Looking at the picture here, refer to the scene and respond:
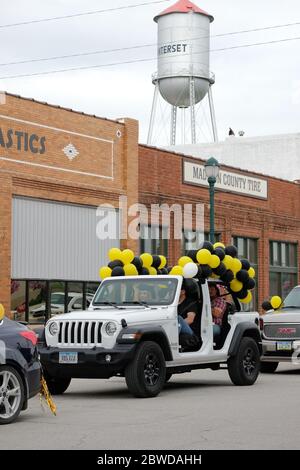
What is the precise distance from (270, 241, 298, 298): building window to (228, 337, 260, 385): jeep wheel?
25.2m

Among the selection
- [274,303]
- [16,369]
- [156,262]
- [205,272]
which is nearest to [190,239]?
[274,303]

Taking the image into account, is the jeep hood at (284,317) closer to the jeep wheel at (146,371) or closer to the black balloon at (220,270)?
the black balloon at (220,270)

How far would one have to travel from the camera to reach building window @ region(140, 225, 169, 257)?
110 ft

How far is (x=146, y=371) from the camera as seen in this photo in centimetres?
1444

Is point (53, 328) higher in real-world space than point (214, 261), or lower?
lower

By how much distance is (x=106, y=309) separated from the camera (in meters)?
15.6

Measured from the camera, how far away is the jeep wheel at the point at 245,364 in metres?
16.6

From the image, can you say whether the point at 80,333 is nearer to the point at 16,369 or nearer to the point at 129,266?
the point at 129,266

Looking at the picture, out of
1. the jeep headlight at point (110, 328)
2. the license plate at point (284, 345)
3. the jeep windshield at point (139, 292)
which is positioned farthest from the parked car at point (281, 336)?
the jeep headlight at point (110, 328)

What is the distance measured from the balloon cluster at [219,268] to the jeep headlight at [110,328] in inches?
83.1

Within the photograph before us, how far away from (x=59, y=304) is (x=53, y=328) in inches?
594
